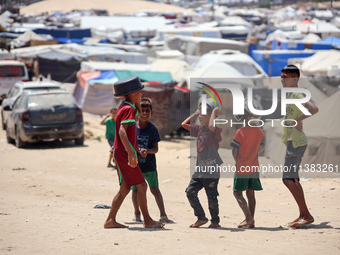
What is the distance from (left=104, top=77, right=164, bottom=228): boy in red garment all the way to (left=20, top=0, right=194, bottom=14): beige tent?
335 feet

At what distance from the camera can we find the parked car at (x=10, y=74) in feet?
68.0

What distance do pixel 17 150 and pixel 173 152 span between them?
3858mm

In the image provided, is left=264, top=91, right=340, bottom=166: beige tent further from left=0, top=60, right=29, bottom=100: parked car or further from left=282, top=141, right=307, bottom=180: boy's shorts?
left=0, top=60, right=29, bottom=100: parked car

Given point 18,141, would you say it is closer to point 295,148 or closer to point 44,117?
point 44,117

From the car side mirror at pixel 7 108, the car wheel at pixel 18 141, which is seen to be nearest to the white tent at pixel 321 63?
the car wheel at pixel 18 141

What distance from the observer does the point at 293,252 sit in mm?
4770

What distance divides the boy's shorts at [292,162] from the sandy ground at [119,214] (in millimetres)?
579

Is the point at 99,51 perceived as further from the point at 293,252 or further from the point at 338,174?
the point at 293,252

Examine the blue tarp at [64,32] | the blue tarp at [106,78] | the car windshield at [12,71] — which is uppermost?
the car windshield at [12,71]

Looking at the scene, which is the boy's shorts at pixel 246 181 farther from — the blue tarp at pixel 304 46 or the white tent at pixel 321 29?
the white tent at pixel 321 29

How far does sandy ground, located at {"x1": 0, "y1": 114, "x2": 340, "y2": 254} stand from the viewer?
196 inches

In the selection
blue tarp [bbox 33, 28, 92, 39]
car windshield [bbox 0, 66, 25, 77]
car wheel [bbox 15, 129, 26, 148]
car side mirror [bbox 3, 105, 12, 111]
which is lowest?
blue tarp [bbox 33, 28, 92, 39]

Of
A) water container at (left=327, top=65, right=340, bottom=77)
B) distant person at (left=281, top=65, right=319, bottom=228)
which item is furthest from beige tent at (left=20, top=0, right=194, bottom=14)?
distant person at (left=281, top=65, right=319, bottom=228)

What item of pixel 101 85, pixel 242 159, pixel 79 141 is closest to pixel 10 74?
pixel 101 85
